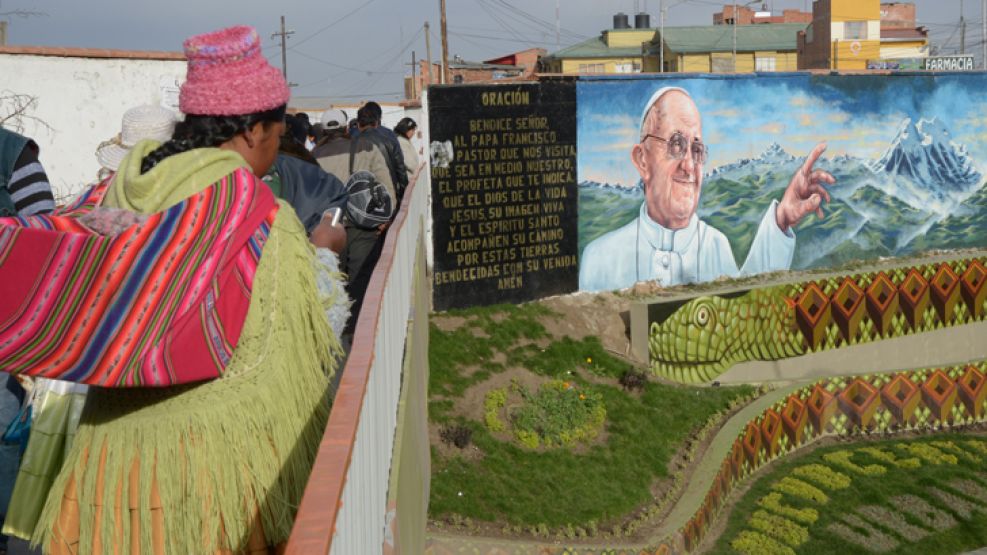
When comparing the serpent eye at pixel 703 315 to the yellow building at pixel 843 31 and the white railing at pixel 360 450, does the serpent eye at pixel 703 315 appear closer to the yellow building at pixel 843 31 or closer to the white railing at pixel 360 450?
the white railing at pixel 360 450

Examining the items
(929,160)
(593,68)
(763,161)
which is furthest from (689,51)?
(763,161)

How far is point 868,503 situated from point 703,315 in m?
3.15

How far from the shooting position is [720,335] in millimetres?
15617

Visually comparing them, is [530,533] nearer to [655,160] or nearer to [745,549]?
[745,549]

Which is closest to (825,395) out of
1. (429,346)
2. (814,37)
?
(429,346)

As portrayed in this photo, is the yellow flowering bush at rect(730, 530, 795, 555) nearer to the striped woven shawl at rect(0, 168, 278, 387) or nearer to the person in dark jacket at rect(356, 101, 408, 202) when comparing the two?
the person in dark jacket at rect(356, 101, 408, 202)

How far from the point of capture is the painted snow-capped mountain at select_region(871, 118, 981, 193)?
61.2 feet

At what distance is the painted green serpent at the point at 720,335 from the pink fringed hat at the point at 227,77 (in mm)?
12440

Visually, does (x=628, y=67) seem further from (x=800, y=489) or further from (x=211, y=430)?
(x=211, y=430)

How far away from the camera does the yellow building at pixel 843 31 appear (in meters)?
42.0

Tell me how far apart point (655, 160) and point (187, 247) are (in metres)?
13.7

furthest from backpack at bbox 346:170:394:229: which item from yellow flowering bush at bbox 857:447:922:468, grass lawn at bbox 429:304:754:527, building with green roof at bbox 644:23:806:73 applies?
building with green roof at bbox 644:23:806:73

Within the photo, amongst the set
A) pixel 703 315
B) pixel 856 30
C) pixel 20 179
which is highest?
pixel 856 30

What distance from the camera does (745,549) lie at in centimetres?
1174
